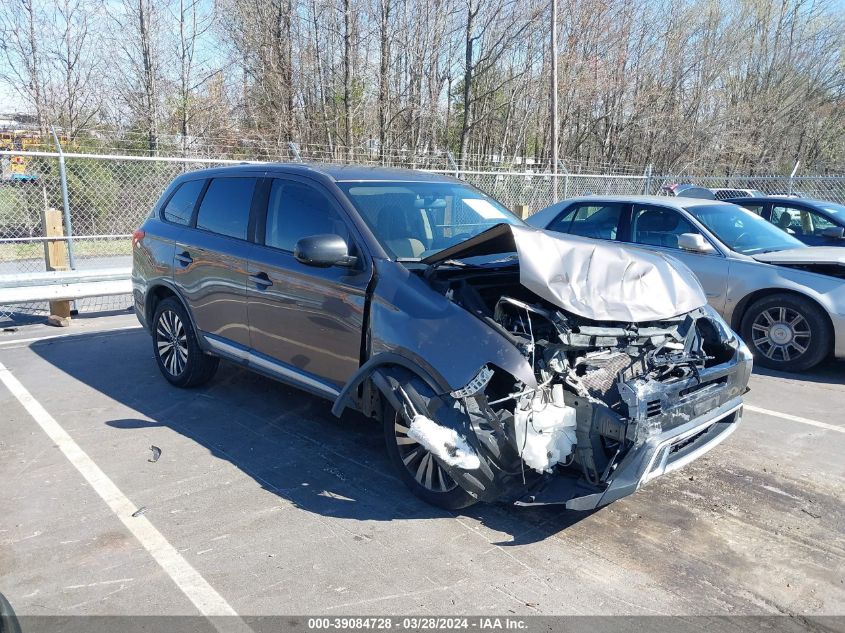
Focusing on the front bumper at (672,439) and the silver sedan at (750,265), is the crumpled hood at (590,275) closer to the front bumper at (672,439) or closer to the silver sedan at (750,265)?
the front bumper at (672,439)

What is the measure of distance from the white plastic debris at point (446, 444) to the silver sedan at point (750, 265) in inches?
171

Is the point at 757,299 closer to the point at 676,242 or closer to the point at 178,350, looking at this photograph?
the point at 676,242

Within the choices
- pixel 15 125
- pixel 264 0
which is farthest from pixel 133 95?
pixel 264 0

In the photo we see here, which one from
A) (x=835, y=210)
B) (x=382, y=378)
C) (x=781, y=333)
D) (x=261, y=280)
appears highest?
(x=835, y=210)

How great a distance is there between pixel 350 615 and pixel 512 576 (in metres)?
0.79

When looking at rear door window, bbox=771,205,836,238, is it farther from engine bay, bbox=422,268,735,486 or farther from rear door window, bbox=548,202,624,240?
engine bay, bbox=422,268,735,486

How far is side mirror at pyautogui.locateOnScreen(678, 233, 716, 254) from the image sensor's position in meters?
6.68

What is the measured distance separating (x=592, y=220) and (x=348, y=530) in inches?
208

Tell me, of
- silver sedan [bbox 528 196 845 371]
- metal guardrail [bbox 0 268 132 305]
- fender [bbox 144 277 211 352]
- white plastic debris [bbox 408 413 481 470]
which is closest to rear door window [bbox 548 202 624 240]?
silver sedan [bbox 528 196 845 371]

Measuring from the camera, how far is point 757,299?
6805mm

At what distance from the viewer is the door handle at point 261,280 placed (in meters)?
4.72

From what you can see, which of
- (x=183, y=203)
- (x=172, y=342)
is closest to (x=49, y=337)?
(x=172, y=342)

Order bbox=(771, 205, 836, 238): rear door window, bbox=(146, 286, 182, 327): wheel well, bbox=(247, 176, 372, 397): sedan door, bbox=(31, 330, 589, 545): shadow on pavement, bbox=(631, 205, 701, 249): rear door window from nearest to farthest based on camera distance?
bbox=(31, 330, 589, 545): shadow on pavement, bbox=(247, 176, 372, 397): sedan door, bbox=(146, 286, 182, 327): wheel well, bbox=(631, 205, 701, 249): rear door window, bbox=(771, 205, 836, 238): rear door window

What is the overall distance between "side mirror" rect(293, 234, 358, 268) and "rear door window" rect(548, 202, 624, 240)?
14.1 ft
